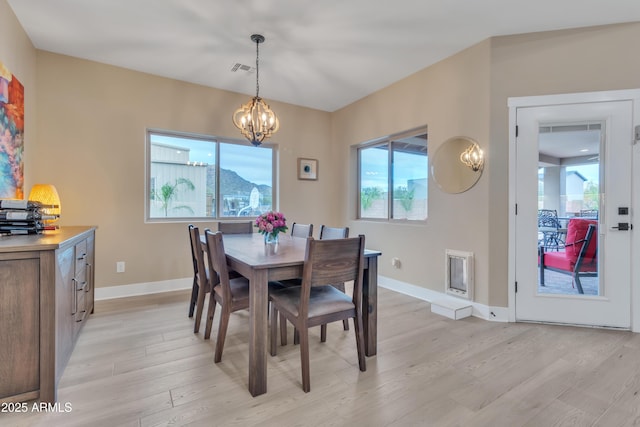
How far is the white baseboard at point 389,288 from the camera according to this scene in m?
2.92

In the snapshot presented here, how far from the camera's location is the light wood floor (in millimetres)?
1566

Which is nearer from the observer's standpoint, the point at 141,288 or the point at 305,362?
the point at 305,362

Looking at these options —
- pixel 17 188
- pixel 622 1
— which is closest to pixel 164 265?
pixel 17 188

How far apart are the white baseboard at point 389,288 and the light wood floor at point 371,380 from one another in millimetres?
184

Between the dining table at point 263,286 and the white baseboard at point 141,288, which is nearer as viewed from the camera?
the dining table at point 263,286

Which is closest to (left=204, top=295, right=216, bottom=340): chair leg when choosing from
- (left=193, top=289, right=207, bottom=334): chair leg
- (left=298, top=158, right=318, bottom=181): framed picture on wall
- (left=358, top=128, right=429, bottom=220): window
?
(left=193, top=289, right=207, bottom=334): chair leg

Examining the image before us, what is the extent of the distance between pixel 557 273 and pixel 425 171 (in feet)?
5.53

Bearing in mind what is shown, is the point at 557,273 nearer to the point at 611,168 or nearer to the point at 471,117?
the point at 611,168

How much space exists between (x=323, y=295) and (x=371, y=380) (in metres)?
0.59

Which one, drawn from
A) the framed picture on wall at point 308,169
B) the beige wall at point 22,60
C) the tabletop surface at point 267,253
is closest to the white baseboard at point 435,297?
the tabletop surface at point 267,253

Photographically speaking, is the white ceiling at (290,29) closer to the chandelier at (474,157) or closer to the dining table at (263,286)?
the chandelier at (474,157)

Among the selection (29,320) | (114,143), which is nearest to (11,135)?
(114,143)

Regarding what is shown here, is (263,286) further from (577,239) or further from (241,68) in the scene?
(577,239)

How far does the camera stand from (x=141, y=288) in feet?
12.0
